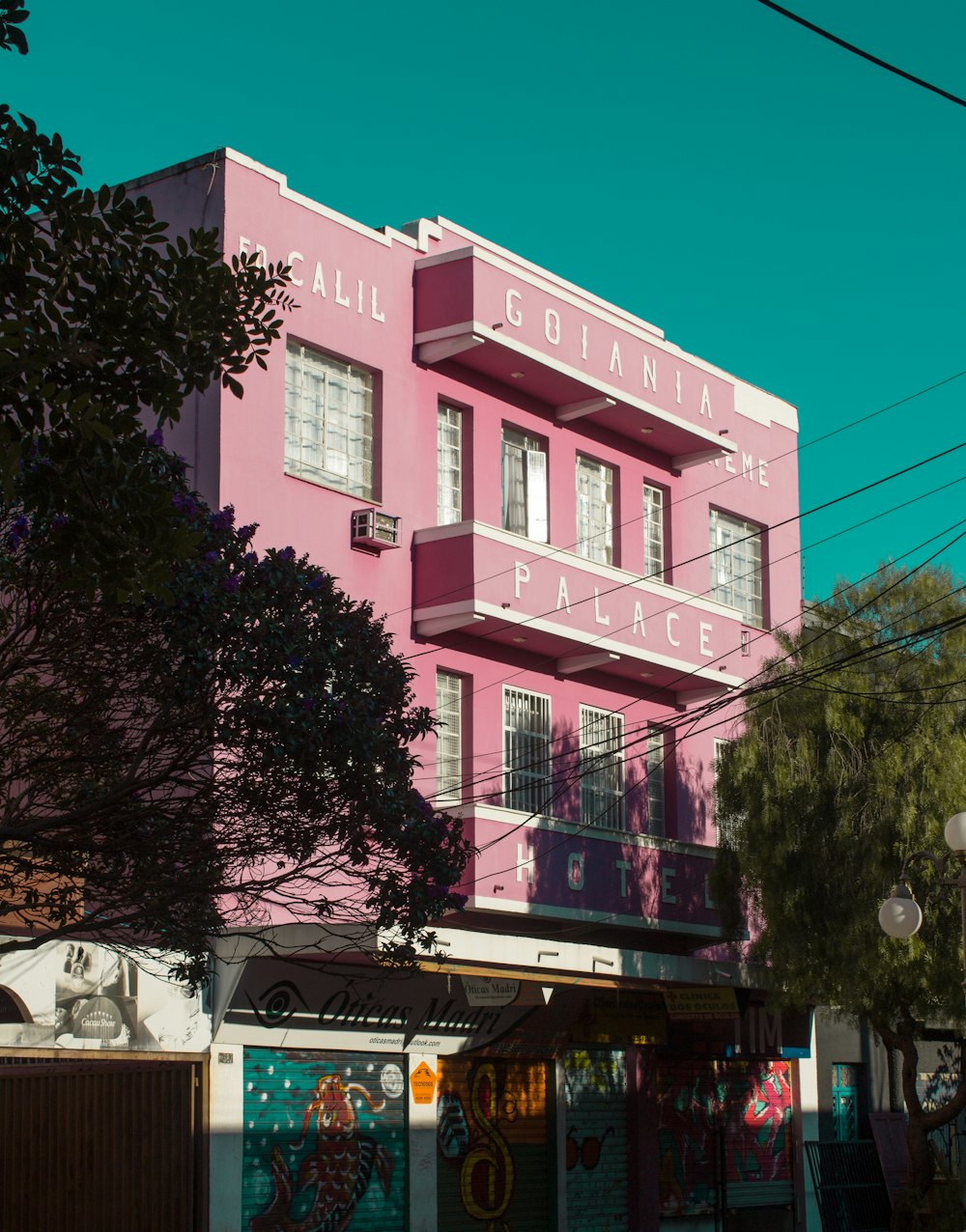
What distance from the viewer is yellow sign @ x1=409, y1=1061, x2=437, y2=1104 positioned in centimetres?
2080

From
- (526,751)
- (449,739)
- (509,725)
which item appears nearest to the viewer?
(449,739)

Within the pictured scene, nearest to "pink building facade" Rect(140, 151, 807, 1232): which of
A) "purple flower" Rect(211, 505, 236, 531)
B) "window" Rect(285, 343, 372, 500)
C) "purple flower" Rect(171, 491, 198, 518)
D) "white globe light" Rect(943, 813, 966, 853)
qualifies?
"window" Rect(285, 343, 372, 500)

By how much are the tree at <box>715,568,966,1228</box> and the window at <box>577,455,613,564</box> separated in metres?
2.75

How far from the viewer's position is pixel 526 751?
21859 mm

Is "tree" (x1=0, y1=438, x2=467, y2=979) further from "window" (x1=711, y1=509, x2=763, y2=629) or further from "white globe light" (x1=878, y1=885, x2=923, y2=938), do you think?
"window" (x1=711, y1=509, x2=763, y2=629)

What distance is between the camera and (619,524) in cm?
2384

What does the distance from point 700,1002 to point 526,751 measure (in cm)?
393

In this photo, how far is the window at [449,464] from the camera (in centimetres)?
2156

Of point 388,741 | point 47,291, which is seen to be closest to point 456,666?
point 388,741

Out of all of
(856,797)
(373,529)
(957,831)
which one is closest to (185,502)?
(957,831)

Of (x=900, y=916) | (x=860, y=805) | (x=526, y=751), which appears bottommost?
(x=900, y=916)

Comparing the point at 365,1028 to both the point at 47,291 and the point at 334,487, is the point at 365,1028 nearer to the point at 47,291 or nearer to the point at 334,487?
the point at 334,487

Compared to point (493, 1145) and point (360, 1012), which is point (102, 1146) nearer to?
point (360, 1012)

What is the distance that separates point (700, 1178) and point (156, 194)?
14.7 m
